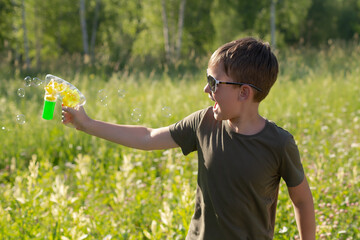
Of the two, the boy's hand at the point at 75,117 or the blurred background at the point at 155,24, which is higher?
the blurred background at the point at 155,24

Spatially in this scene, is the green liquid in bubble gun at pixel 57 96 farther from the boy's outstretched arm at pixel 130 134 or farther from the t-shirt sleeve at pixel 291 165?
the t-shirt sleeve at pixel 291 165

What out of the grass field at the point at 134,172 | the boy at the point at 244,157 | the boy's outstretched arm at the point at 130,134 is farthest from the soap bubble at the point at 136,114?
the boy at the point at 244,157

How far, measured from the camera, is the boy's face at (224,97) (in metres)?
1.54

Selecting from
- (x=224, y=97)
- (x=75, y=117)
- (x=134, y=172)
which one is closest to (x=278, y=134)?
(x=224, y=97)

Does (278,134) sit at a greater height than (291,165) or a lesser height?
greater

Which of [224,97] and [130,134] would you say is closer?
[224,97]

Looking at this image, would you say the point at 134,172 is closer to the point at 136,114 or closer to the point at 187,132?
the point at 136,114

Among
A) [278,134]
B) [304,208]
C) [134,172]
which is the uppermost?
[278,134]

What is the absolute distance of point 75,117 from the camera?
1.71 metres

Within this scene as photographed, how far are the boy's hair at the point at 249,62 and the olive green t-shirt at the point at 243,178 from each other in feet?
0.60

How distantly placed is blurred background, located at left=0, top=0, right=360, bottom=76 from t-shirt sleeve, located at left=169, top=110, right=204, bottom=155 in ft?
52.1

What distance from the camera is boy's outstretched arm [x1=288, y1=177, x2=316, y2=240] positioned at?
5.22ft

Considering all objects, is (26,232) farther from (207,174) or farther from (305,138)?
(305,138)

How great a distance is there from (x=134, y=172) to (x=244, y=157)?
1.85 meters
